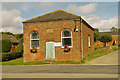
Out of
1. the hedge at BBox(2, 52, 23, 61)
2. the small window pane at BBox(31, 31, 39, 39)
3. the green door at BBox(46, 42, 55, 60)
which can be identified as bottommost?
the hedge at BBox(2, 52, 23, 61)

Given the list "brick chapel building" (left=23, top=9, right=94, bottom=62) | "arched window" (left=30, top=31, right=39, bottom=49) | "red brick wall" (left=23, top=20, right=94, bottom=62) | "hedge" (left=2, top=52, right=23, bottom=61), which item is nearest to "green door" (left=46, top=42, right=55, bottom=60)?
"brick chapel building" (left=23, top=9, right=94, bottom=62)

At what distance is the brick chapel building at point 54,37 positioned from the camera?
50.9 feet

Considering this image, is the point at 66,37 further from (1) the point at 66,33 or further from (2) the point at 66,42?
(2) the point at 66,42

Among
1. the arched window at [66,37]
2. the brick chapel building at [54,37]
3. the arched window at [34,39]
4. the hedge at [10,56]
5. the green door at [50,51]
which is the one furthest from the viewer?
the hedge at [10,56]

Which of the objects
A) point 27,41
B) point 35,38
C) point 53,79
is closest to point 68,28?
point 35,38

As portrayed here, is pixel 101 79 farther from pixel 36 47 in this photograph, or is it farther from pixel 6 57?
pixel 6 57

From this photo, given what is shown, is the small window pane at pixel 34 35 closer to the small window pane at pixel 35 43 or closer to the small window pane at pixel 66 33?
the small window pane at pixel 35 43

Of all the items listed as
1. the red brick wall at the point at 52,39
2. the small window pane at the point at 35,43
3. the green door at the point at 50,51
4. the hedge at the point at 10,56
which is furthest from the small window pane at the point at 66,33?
the hedge at the point at 10,56

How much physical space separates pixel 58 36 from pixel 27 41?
423cm

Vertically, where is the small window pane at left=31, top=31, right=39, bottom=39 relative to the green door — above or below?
above

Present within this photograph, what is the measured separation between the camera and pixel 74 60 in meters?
15.5

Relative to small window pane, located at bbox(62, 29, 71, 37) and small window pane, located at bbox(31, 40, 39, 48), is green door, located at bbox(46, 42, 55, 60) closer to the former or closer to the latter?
small window pane, located at bbox(31, 40, 39, 48)

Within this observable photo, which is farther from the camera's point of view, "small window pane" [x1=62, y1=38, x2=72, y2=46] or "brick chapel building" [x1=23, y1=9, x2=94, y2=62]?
"small window pane" [x1=62, y1=38, x2=72, y2=46]

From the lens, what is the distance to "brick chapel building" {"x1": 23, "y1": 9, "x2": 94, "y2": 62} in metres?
15.5
